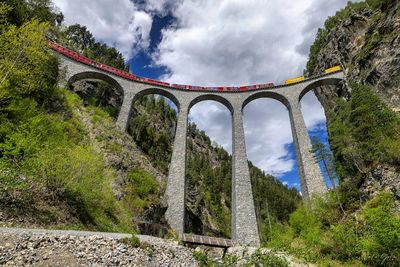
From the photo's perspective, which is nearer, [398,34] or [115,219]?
[115,219]

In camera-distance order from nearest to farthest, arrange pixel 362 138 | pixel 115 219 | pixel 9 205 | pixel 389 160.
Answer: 1. pixel 9 205
2. pixel 115 219
3. pixel 389 160
4. pixel 362 138

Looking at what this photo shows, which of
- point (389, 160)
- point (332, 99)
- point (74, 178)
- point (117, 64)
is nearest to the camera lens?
point (74, 178)

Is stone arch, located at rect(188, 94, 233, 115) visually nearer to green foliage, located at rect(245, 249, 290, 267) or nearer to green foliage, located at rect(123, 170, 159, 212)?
green foliage, located at rect(123, 170, 159, 212)

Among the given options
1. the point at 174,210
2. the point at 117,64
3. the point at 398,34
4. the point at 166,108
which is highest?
the point at 166,108

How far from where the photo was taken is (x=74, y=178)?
34.0ft

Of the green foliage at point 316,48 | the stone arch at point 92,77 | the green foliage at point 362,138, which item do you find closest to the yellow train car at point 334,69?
the green foliage at point 316,48

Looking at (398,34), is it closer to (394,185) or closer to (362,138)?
(362,138)

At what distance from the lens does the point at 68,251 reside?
5.93 m

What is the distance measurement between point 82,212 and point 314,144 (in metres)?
17.9

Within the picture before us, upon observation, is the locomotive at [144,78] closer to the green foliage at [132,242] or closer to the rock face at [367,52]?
the rock face at [367,52]

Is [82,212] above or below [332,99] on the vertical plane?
below

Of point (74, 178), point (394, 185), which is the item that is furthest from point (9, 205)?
point (394, 185)

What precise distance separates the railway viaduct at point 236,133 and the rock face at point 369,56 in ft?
9.56

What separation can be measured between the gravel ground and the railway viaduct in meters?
14.1
